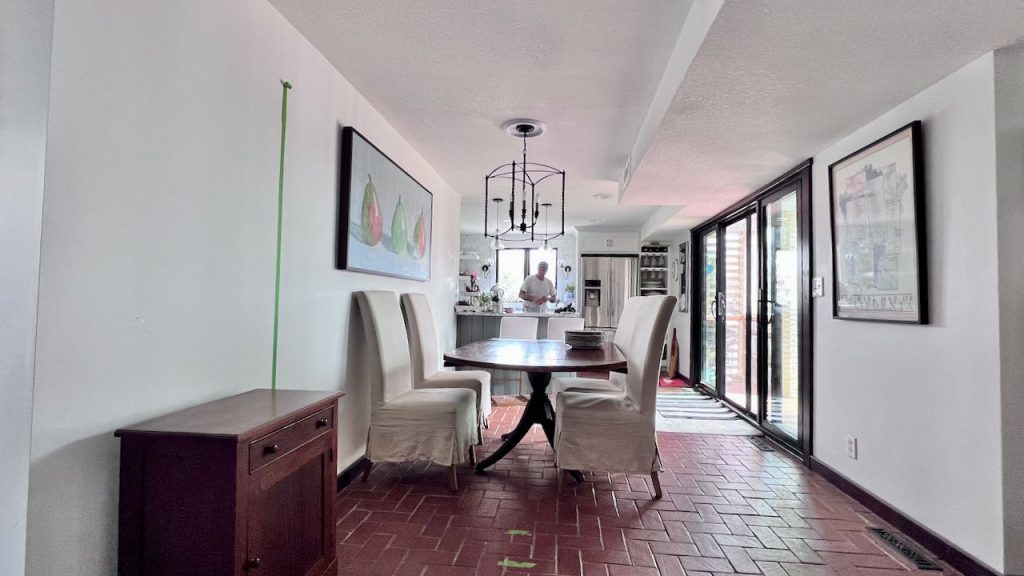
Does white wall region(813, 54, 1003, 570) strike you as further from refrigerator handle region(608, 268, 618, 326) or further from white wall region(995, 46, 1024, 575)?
refrigerator handle region(608, 268, 618, 326)

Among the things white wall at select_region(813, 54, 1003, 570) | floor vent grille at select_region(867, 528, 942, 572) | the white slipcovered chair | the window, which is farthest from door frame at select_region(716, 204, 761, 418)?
the window

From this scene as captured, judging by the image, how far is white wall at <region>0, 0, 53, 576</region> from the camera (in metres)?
0.73

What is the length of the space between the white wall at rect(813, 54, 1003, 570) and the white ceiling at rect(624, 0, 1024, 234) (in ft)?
0.59

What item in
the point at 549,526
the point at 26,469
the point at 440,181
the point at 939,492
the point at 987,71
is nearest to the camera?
the point at 26,469

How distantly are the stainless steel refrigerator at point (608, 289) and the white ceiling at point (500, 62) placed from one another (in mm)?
4079

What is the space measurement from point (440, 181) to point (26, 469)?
14.2 ft

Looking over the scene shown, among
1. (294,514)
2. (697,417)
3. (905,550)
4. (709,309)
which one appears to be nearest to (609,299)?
(709,309)

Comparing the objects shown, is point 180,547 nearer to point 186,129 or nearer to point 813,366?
point 186,129

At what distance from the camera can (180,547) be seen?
→ 1.24 metres

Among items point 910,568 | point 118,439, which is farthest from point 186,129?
point 910,568

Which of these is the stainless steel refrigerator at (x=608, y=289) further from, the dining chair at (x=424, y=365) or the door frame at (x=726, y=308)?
the dining chair at (x=424, y=365)

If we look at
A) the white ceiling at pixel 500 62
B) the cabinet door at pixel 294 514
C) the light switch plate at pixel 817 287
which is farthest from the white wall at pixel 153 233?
the light switch plate at pixel 817 287

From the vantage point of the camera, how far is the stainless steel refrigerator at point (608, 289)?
782cm

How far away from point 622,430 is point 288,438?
1696 millimetres
